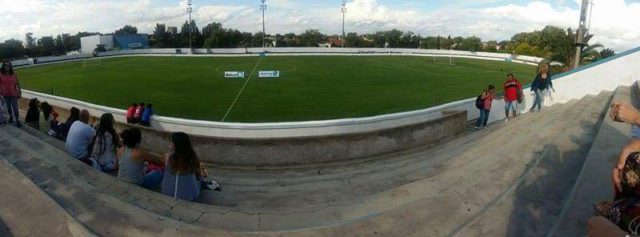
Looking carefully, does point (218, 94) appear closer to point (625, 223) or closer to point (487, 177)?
point (487, 177)

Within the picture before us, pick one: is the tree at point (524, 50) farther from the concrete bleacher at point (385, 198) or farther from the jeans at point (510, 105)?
the concrete bleacher at point (385, 198)

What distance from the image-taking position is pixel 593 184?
445 centimetres

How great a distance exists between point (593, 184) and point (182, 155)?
4.51 meters

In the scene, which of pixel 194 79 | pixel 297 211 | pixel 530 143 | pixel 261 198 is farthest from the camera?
pixel 194 79

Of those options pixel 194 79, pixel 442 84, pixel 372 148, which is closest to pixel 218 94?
pixel 194 79

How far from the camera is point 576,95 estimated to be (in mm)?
12648

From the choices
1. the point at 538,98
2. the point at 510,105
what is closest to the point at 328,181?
the point at 510,105

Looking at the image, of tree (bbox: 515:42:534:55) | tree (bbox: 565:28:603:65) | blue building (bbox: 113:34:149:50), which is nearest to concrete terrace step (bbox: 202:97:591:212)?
tree (bbox: 565:28:603:65)

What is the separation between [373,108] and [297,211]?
15307 mm

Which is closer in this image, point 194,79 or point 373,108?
point 373,108

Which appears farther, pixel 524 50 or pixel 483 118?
pixel 524 50

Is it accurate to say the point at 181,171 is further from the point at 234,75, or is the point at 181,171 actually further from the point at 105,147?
the point at 234,75

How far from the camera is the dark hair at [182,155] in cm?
513

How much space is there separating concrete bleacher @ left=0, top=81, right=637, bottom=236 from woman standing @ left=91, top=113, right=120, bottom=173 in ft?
1.49
